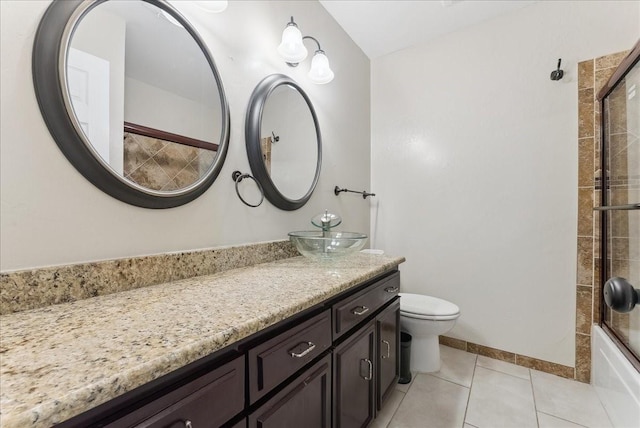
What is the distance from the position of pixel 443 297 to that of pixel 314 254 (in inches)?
53.7

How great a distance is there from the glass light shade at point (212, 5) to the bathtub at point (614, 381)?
7.52ft

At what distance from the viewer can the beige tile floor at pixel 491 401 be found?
4.63 feet

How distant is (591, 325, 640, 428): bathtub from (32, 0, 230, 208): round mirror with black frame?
2012 mm

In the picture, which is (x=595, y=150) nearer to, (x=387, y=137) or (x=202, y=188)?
(x=387, y=137)

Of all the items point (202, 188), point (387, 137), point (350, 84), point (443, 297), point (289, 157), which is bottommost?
point (443, 297)

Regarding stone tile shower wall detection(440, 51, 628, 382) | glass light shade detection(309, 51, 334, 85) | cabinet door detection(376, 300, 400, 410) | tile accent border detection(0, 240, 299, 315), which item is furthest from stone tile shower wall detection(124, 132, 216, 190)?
stone tile shower wall detection(440, 51, 628, 382)

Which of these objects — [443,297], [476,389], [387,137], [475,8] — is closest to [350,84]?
[387,137]

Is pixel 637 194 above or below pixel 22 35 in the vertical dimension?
below

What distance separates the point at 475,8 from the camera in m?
1.94

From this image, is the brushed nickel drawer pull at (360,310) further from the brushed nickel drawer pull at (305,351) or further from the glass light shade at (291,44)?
the glass light shade at (291,44)

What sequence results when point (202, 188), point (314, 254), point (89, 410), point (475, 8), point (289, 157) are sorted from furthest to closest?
point (475, 8) → point (289, 157) → point (314, 254) → point (202, 188) → point (89, 410)

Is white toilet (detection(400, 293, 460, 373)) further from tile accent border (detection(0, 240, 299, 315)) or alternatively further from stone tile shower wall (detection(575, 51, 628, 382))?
tile accent border (detection(0, 240, 299, 315))

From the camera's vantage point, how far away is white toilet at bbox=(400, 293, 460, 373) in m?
1.69

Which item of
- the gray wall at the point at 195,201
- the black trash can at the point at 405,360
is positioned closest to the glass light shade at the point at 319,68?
the gray wall at the point at 195,201
